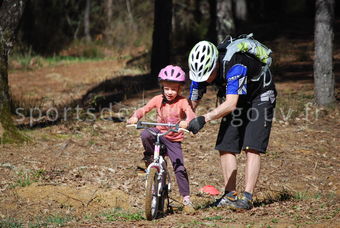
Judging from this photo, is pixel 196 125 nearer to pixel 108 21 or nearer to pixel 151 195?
pixel 151 195

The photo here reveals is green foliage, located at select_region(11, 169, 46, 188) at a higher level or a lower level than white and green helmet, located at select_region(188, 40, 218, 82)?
lower

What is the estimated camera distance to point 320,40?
12203 mm

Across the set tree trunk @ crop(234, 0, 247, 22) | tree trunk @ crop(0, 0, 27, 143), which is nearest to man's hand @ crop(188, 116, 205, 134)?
tree trunk @ crop(0, 0, 27, 143)

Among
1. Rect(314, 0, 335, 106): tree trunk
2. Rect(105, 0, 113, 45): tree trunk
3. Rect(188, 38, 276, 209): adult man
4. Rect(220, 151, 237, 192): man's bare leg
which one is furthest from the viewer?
Rect(105, 0, 113, 45): tree trunk

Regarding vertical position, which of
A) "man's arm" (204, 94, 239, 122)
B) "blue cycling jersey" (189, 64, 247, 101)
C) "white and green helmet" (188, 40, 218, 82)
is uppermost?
"white and green helmet" (188, 40, 218, 82)

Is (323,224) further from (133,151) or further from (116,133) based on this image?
(116,133)

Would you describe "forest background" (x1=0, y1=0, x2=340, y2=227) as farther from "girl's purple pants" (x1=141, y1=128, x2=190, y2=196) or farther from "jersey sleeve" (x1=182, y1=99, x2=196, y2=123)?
"jersey sleeve" (x1=182, y1=99, x2=196, y2=123)

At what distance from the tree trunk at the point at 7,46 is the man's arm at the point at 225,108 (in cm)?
502

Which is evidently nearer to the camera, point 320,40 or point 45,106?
point 320,40

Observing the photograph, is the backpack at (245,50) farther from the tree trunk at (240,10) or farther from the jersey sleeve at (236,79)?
the tree trunk at (240,10)

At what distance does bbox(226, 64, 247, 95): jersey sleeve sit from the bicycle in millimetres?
704

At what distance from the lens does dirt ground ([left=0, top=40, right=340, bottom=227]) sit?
691 cm

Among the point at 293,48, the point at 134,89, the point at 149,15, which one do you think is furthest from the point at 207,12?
the point at 134,89

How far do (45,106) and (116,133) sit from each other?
13.2 feet
